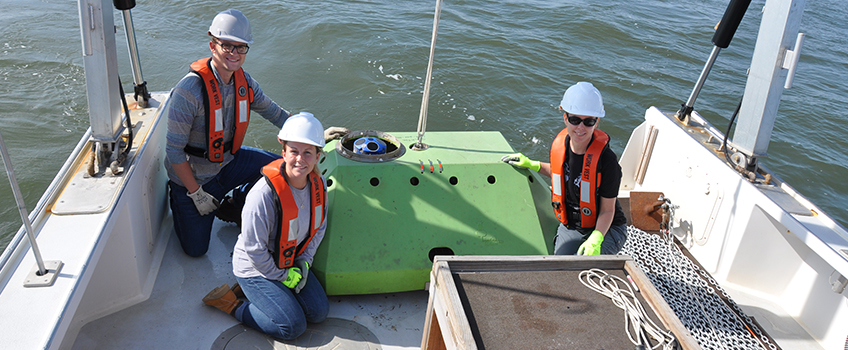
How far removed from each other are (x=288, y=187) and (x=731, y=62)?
970cm

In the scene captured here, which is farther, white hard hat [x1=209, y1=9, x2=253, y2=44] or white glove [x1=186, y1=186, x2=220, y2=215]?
white glove [x1=186, y1=186, x2=220, y2=215]

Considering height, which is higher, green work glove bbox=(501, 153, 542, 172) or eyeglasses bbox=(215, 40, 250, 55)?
eyeglasses bbox=(215, 40, 250, 55)

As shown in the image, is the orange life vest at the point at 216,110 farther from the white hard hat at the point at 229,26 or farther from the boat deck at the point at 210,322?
the boat deck at the point at 210,322

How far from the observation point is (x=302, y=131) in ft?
7.93

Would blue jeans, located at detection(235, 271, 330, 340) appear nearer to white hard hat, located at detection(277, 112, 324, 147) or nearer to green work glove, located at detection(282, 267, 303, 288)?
green work glove, located at detection(282, 267, 303, 288)

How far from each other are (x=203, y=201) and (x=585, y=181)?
212 centimetres

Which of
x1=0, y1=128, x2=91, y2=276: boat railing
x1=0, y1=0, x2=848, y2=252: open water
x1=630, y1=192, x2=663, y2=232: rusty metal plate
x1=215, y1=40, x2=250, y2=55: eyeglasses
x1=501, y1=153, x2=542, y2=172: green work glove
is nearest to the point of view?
x1=0, y1=128, x2=91, y2=276: boat railing

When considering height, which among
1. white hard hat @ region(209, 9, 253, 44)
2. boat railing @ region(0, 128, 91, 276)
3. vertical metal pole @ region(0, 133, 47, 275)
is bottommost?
boat railing @ region(0, 128, 91, 276)

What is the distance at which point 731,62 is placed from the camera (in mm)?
9727

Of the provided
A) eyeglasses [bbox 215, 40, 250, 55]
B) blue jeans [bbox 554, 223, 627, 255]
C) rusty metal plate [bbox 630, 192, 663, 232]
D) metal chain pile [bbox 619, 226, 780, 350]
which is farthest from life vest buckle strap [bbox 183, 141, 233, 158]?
rusty metal plate [bbox 630, 192, 663, 232]

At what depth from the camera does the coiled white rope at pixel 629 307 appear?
1.89 metres

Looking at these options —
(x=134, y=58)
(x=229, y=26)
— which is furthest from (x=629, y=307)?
(x=134, y=58)

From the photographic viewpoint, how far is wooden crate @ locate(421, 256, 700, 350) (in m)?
1.86

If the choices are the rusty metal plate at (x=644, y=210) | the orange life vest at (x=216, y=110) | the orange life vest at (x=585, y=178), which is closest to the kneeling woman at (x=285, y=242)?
the orange life vest at (x=216, y=110)
